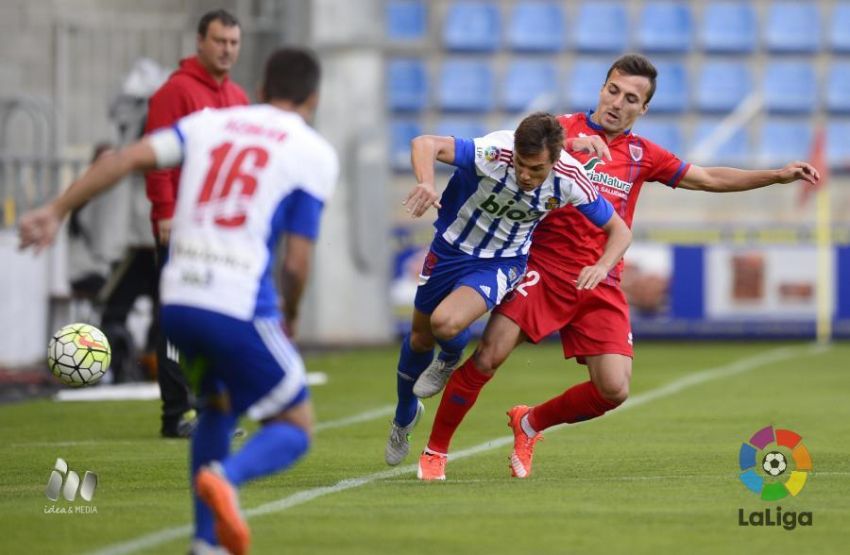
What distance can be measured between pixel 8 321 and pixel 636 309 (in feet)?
36.0

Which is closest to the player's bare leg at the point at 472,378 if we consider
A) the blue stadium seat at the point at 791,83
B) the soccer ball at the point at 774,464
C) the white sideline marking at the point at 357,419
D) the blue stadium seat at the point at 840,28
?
the soccer ball at the point at 774,464

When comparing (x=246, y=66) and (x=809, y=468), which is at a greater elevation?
(x=246, y=66)

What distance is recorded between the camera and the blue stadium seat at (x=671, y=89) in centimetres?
3167

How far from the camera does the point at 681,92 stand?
105ft

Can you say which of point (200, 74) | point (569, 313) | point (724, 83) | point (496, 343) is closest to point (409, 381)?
point (496, 343)

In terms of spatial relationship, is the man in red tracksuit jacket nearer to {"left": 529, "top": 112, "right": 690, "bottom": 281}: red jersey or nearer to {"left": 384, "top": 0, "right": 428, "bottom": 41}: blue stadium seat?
{"left": 529, "top": 112, "right": 690, "bottom": 281}: red jersey

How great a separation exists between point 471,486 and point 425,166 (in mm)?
1445

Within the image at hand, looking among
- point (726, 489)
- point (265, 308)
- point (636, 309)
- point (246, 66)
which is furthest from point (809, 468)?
point (636, 309)

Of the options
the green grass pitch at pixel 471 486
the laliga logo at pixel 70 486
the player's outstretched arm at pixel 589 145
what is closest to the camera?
the green grass pitch at pixel 471 486

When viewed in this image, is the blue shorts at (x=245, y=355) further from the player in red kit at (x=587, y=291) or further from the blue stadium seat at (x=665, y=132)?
the blue stadium seat at (x=665, y=132)

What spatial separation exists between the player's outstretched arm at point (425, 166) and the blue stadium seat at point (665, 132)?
23.4 m

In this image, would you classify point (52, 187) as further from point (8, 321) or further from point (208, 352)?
point (208, 352)

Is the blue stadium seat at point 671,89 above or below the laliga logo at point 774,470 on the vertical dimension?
above

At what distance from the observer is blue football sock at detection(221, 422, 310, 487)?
5531 mm
